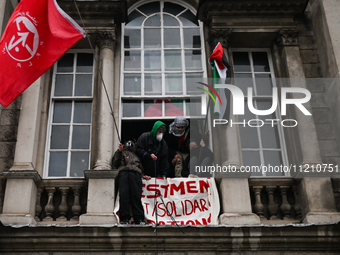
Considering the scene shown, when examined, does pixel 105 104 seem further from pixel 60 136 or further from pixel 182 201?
pixel 182 201

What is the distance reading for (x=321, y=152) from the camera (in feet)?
33.8

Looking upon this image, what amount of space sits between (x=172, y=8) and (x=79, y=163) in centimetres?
454

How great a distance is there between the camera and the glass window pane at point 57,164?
10375 mm

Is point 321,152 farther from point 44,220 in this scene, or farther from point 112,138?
point 44,220

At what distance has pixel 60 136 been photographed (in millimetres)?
10750

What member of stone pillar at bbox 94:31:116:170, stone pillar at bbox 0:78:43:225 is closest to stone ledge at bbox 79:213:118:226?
stone pillar at bbox 0:78:43:225

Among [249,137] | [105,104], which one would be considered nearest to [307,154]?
[249,137]

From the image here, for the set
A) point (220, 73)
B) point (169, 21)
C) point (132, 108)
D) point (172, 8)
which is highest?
point (172, 8)

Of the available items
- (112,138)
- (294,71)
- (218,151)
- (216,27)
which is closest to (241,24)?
(216,27)

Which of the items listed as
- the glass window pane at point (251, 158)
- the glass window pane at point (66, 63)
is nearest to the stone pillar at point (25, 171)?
the glass window pane at point (66, 63)

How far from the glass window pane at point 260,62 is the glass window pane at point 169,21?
1961mm

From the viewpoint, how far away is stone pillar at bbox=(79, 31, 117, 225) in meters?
9.28

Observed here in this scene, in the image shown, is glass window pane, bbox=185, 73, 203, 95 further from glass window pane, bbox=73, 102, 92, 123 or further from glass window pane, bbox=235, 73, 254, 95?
glass window pane, bbox=73, 102, 92, 123

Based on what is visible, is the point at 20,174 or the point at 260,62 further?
the point at 260,62
